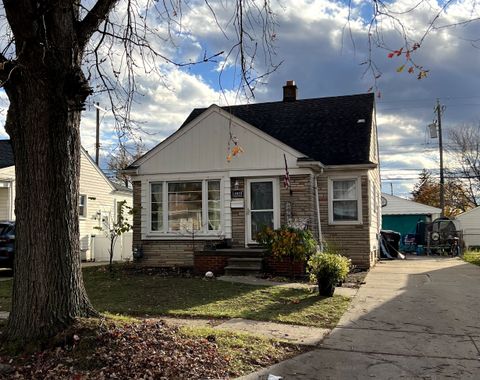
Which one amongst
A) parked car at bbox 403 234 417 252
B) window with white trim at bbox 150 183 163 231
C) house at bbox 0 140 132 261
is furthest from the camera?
parked car at bbox 403 234 417 252

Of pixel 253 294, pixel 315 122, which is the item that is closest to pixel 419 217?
pixel 315 122

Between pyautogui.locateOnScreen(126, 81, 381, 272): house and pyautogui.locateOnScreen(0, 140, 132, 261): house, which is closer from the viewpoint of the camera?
pyautogui.locateOnScreen(126, 81, 381, 272): house

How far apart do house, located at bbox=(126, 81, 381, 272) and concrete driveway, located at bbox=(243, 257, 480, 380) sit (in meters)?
3.84

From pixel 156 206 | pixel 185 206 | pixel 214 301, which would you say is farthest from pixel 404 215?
pixel 214 301

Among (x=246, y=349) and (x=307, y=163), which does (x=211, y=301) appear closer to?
(x=246, y=349)

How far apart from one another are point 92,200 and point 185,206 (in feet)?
40.0

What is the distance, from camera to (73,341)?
5.10 meters

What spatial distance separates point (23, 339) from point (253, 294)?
16.7ft

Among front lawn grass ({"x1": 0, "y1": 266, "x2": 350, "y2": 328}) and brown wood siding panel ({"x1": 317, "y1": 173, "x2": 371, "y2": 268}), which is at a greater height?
brown wood siding panel ({"x1": 317, "y1": 173, "x2": 371, "y2": 268})

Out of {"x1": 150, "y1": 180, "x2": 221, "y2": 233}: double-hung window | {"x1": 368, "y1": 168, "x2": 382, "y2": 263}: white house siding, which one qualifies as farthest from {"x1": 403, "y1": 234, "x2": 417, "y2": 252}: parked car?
{"x1": 150, "y1": 180, "x2": 221, "y2": 233}: double-hung window

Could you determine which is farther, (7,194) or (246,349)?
(7,194)

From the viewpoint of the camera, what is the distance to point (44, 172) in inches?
215

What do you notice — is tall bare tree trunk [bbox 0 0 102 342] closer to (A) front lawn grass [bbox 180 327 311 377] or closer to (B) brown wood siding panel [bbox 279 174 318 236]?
(A) front lawn grass [bbox 180 327 311 377]

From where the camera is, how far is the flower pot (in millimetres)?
9242
